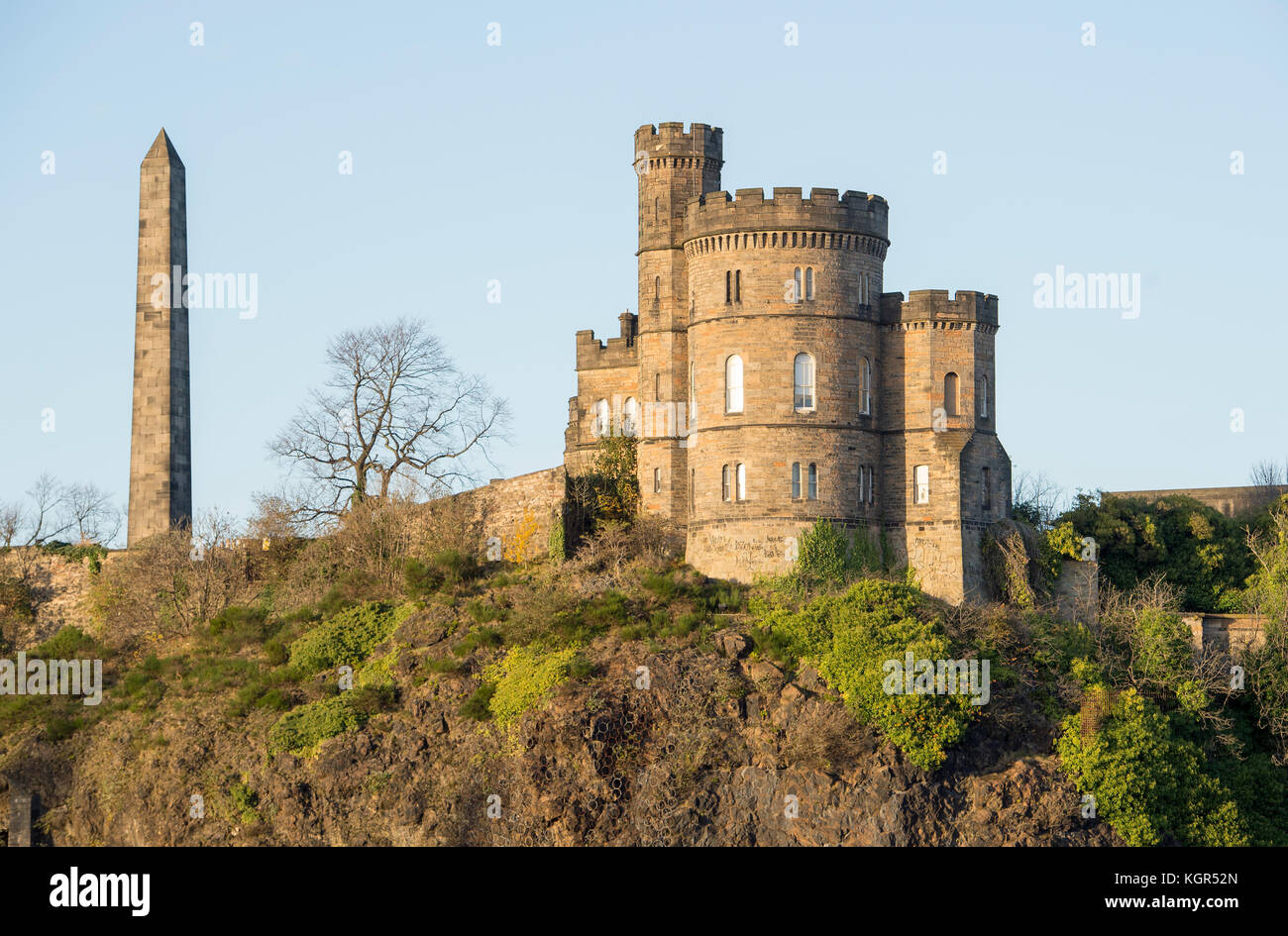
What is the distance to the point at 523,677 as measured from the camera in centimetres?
5116

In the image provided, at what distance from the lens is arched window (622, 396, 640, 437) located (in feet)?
207

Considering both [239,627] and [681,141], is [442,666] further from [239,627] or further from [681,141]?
[681,141]

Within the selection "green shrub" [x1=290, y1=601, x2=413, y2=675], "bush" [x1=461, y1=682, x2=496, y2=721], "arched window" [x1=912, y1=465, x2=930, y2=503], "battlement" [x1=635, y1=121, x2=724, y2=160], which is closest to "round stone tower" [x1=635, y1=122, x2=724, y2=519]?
"battlement" [x1=635, y1=121, x2=724, y2=160]

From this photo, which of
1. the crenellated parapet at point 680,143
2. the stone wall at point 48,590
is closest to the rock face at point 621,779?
the stone wall at point 48,590

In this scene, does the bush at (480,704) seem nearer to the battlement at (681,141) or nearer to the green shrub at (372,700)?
the green shrub at (372,700)

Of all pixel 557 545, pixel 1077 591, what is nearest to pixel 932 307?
pixel 1077 591

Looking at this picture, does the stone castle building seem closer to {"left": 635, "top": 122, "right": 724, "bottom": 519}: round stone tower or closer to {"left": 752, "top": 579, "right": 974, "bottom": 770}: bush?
{"left": 635, "top": 122, "right": 724, "bottom": 519}: round stone tower

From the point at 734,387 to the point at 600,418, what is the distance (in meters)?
8.91

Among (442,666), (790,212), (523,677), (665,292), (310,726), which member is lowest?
(310,726)

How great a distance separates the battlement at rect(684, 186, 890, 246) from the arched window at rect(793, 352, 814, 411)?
3.98 m

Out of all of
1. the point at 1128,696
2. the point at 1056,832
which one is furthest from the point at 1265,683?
the point at 1056,832

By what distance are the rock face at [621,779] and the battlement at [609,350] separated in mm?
15145

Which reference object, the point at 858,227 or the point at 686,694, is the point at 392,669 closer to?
the point at 686,694

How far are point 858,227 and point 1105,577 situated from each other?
1531cm
